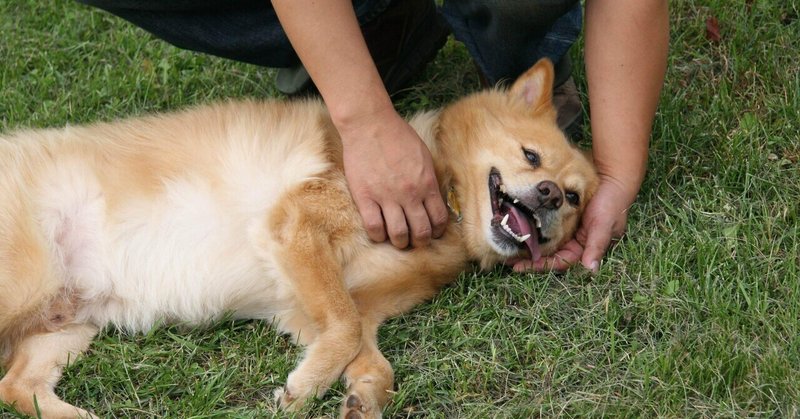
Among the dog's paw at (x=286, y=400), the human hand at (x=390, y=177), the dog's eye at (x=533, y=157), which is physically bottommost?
the dog's paw at (x=286, y=400)

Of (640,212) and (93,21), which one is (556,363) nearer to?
(640,212)

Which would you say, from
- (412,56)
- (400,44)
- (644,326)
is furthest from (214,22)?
(644,326)

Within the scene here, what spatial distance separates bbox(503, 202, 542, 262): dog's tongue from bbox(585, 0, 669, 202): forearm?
0.40m

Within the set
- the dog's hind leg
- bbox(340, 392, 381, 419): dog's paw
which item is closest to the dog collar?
bbox(340, 392, 381, 419): dog's paw

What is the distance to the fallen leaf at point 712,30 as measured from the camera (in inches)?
183

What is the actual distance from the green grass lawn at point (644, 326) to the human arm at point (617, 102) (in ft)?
0.35

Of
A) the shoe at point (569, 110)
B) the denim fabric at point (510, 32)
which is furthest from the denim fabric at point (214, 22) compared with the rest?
the shoe at point (569, 110)

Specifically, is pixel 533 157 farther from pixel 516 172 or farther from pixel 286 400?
pixel 286 400

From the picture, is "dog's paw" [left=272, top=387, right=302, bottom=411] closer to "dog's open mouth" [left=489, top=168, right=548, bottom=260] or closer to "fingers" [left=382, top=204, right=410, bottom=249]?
"fingers" [left=382, top=204, right=410, bottom=249]

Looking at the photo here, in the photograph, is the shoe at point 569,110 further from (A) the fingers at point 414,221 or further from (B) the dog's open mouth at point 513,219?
(A) the fingers at point 414,221

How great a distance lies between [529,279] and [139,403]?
1.51m

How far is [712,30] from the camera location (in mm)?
4660

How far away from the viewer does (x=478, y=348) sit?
10.3 ft

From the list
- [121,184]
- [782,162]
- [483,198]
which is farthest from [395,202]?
[782,162]
